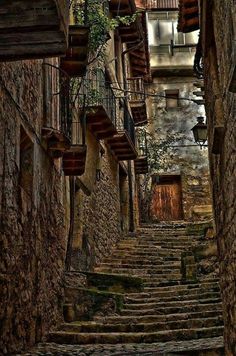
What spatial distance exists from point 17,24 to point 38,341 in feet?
15.2

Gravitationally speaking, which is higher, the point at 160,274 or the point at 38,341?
the point at 38,341

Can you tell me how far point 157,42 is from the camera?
2773cm

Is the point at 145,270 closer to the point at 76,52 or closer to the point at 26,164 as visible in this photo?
the point at 76,52

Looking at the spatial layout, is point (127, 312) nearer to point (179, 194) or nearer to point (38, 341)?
point (38, 341)

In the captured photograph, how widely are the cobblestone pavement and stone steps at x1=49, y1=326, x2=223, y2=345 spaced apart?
251mm

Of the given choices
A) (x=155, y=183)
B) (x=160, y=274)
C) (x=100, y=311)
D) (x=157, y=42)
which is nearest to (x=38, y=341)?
(x=100, y=311)

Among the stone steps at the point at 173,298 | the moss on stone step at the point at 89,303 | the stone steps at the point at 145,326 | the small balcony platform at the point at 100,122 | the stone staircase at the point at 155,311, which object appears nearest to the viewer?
the stone staircase at the point at 155,311

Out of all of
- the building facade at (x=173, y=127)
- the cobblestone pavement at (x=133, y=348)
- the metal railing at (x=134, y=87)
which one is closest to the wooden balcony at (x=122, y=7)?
the metal railing at (x=134, y=87)

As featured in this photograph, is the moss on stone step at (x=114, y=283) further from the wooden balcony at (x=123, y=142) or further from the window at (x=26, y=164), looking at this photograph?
the wooden balcony at (x=123, y=142)

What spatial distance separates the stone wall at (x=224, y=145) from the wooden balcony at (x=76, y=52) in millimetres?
1961

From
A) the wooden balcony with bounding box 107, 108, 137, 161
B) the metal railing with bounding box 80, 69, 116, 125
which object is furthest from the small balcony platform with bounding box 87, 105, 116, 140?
the wooden balcony with bounding box 107, 108, 137, 161

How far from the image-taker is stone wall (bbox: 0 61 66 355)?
21.0 ft

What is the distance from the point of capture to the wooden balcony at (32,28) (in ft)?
15.9

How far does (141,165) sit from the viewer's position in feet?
72.2
